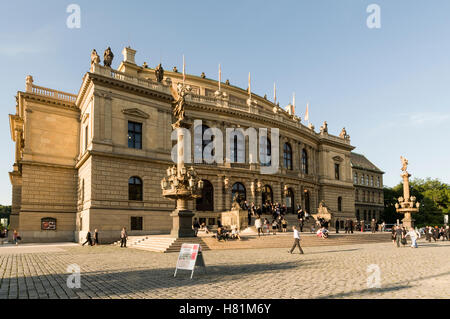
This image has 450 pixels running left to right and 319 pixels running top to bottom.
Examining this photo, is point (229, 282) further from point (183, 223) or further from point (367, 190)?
point (367, 190)

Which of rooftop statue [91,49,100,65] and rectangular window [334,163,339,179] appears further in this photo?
rectangular window [334,163,339,179]

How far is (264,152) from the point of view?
47656 mm

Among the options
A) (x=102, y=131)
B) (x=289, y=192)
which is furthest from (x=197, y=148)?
(x=289, y=192)

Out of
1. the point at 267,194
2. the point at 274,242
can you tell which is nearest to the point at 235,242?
the point at 274,242

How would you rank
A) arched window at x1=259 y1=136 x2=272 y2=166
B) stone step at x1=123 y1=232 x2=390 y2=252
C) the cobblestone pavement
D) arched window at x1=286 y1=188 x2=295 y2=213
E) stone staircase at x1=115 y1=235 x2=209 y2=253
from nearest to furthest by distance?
1. the cobblestone pavement
2. stone staircase at x1=115 y1=235 x2=209 y2=253
3. stone step at x1=123 y1=232 x2=390 y2=252
4. arched window at x1=259 y1=136 x2=272 y2=166
5. arched window at x1=286 y1=188 x2=295 y2=213

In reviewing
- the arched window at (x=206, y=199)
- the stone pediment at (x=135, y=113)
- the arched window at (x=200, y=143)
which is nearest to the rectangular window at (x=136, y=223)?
the arched window at (x=206, y=199)

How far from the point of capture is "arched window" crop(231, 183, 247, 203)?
143 feet

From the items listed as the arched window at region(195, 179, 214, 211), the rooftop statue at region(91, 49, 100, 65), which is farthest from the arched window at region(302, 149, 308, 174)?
the rooftop statue at region(91, 49, 100, 65)

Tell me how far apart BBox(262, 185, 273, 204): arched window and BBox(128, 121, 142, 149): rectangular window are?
17.9 metres

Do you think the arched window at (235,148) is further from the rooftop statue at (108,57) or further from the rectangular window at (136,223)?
the rooftop statue at (108,57)

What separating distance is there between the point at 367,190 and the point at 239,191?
4928 cm

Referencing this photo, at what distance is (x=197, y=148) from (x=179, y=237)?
767 inches

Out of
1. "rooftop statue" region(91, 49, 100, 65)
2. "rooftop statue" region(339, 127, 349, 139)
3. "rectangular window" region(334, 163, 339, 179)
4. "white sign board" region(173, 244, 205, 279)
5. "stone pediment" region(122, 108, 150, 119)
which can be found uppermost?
"rooftop statue" region(91, 49, 100, 65)

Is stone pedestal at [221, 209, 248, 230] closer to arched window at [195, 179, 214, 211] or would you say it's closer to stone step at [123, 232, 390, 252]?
arched window at [195, 179, 214, 211]
